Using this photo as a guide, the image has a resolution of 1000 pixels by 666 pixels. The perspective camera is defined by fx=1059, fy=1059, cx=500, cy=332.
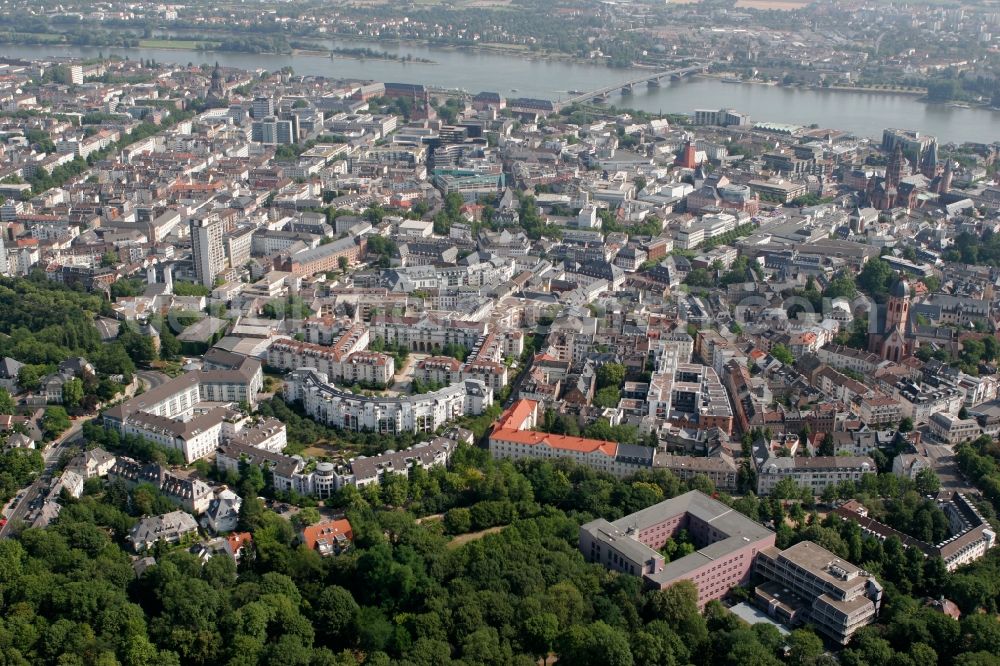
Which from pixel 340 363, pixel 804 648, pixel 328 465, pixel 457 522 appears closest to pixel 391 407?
pixel 328 465

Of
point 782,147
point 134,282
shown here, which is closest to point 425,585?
point 134,282

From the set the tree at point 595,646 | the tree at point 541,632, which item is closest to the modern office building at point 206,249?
the tree at point 541,632

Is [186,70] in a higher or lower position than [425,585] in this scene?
higher

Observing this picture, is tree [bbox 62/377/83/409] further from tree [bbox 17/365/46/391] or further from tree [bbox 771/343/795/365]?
tree [bbox 771/343/795/365]

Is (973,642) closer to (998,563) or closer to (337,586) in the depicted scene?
(998,563)

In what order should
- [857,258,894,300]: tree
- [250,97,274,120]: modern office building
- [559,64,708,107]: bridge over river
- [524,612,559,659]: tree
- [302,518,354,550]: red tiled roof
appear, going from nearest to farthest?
[524,612,559,659]: tree, [302,518,354,550]: red tiled roof, [857,258,894,300]: tree, [250,97,274,120]: modern office building, [559,64,708,107]: bridge over river

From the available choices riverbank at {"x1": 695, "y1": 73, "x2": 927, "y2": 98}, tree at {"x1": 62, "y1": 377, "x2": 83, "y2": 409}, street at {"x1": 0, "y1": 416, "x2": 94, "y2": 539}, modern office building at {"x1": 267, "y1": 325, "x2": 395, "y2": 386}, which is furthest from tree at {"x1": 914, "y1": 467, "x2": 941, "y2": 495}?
riverbank at {"x1": 695, "y1": 73, "x2": 927, "y2": 98}
